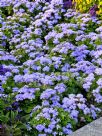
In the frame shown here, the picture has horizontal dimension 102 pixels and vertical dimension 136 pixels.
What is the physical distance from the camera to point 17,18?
7.02 m

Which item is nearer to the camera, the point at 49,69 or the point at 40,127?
the point at 40,127

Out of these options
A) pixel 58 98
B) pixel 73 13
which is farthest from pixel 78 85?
pixel 73 13

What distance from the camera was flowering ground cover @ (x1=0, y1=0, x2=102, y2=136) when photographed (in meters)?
4.91

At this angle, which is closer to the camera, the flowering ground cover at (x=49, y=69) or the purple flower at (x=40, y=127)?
the purple flower at (x=40, y=127)

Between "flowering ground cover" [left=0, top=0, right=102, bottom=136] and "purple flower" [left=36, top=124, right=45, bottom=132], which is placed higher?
"flowering ground cover" [left=0, top=0, right=102, bottom=136]

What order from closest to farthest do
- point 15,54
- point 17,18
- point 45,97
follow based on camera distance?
point 45,97, point 15,54, point 17,18

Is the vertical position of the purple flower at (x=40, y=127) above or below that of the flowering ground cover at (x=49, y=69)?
below

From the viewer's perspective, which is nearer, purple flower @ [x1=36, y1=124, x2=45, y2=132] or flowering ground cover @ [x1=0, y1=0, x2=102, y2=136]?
purple flower @ [x1=36, y1=124, x2=45, y2=132]

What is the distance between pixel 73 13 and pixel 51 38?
0.85 m

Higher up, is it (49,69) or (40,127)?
(49,69)

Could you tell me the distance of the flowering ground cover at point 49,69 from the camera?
491cm

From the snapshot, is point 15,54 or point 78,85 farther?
point 15,54

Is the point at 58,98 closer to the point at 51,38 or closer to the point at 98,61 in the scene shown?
the point at 98,61

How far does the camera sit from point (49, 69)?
569 cm
